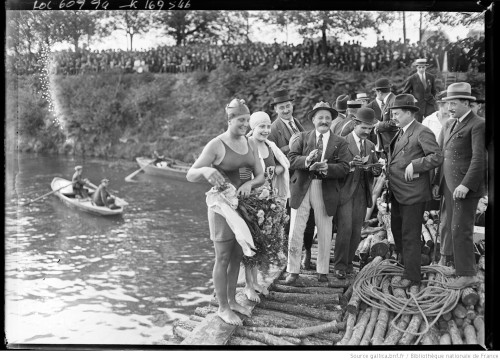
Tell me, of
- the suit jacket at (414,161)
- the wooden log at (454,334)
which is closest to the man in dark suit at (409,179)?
the suit jacket at (414,161)

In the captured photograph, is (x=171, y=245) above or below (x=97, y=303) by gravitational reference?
above

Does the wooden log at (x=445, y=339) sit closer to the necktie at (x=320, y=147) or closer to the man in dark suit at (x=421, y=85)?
the necktie at (x=320, y=147)

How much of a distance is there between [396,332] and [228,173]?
238 cm

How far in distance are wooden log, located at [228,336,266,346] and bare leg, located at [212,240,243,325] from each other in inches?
6.3

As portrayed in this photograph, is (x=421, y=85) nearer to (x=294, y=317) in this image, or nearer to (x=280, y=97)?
(x=280, y=97)

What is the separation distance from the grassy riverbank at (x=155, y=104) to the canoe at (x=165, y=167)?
89 millimetres

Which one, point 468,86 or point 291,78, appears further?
point 291,78

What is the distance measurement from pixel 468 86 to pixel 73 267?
186 inches

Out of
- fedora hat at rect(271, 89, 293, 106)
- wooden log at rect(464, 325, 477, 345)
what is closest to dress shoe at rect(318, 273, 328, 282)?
wooden log at rect(464, 325, 477, 345)

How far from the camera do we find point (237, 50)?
705 centimetres

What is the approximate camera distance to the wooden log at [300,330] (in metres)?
6.20

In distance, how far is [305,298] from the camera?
6605 mm

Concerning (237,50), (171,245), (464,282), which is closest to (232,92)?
(237,50)
